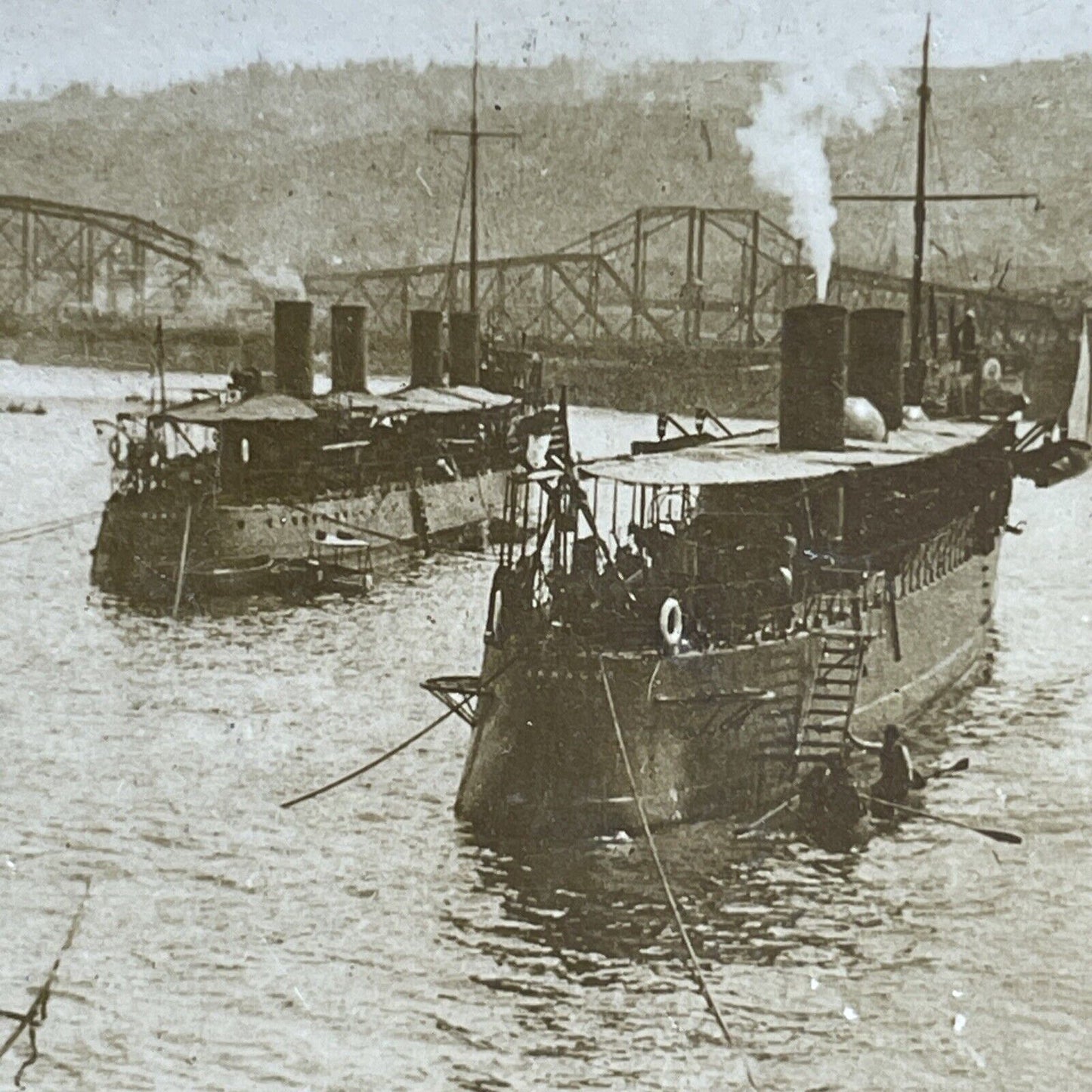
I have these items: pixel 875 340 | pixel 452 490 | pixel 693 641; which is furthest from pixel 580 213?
pixel 693 641

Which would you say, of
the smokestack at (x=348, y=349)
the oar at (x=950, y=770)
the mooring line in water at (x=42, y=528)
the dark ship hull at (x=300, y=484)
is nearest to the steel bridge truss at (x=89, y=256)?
the mooring line in water at (x=42, y=528)

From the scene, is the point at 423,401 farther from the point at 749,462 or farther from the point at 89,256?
the point at 89,256

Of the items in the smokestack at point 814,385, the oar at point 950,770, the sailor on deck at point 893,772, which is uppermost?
the smokestack at point 814,385

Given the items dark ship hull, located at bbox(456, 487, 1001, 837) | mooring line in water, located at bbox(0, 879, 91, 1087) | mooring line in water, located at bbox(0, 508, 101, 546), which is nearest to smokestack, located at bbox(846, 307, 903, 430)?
dark ship hull, located at bbox(456, 487, 1001, 837)

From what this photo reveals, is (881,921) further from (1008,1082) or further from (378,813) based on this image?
(378,813)

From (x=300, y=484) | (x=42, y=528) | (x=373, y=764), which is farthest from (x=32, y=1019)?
(x=42, y=528)

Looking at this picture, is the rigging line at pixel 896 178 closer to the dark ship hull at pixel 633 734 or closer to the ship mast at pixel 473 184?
the ship mast at pixel 473 184
